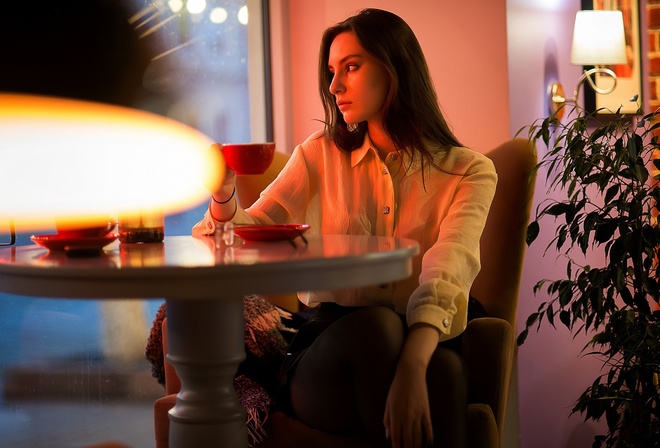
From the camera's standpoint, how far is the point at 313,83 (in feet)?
11.6

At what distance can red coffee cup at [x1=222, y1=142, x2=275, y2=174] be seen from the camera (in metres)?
1.73

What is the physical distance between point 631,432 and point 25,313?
1.94 meters

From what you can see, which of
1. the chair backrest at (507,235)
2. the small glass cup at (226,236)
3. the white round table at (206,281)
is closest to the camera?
the white round table at (206,281)

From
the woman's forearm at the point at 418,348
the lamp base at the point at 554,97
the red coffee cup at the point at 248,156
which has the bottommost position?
the woman's forearm at the point at 418,348

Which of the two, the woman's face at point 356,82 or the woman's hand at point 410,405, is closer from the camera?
the woman's hand at point 410,405

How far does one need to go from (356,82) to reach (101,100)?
1.09m

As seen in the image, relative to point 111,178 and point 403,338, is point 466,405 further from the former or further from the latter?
point 111,178

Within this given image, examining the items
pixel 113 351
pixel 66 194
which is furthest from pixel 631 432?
pixel 66 194

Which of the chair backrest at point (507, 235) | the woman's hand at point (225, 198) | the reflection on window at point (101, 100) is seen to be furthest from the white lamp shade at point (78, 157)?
the chair backrest at point (507, 235)

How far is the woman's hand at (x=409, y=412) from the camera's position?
151 cm

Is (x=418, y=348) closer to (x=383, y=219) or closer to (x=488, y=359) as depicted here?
(x=488, y=359)

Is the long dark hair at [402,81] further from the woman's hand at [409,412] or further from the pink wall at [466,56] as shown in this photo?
the pink wall at [466,56]

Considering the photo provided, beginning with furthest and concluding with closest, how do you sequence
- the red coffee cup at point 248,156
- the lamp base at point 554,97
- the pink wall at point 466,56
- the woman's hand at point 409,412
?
1. the lamp base at point 554,97
2. the pink wall at point 466,56
3. the red coffee cup at point 248,156
4. the woman's hand at point 409,412

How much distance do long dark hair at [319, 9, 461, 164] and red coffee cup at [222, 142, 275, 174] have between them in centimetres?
48
